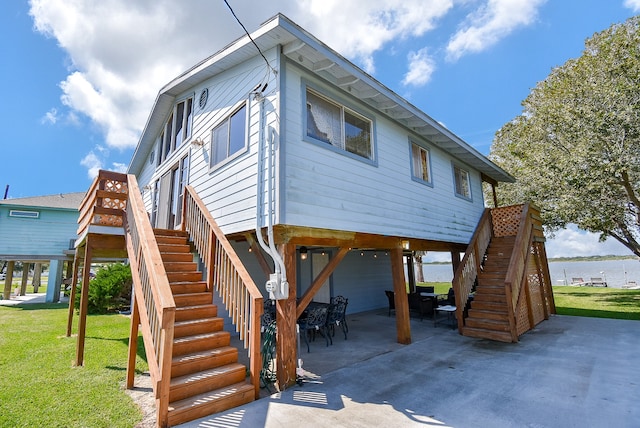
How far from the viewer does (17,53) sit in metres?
9.29

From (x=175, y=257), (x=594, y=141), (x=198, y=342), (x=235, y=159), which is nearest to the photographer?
(x=198, y=342)

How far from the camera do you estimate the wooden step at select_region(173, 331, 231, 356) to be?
377cm

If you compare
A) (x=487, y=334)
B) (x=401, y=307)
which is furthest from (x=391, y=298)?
(x=401, y=307)

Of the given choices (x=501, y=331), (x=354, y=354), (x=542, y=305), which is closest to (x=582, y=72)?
(x=542, y=305)

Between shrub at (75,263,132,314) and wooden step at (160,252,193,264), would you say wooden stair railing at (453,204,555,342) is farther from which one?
shrub at (75,263,132,314)

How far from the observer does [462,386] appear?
416cm

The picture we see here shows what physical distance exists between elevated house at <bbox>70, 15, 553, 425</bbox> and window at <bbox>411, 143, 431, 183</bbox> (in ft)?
0.17

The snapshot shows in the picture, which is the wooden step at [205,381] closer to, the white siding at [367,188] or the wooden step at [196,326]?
the wooden step at [196,326]

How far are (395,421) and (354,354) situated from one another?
2615 millimetres

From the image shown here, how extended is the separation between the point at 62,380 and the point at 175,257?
92.9 inches

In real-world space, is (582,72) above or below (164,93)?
above

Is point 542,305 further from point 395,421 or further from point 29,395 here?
point 29,395

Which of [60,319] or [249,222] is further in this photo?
[60,319]

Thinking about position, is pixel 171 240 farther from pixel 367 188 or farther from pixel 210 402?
pixel 367 188
